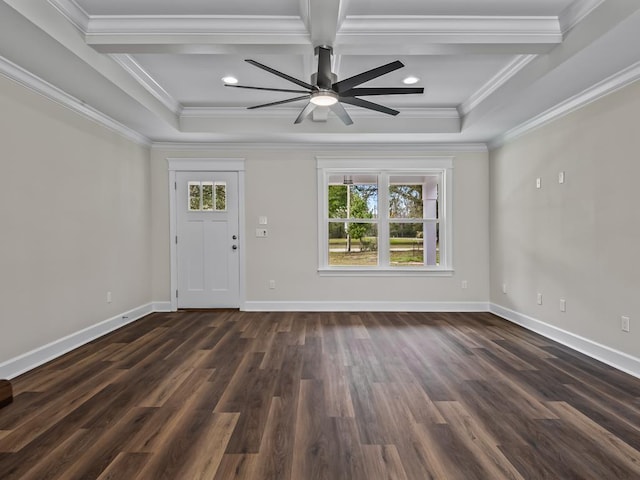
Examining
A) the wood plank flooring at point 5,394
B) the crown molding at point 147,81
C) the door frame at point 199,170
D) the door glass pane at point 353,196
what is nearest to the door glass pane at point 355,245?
→ the door glass pane at point 353,196

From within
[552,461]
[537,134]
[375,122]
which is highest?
[375,122]

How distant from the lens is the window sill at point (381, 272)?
5.12 metres

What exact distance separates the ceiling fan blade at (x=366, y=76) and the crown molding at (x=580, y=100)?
1.99 metres

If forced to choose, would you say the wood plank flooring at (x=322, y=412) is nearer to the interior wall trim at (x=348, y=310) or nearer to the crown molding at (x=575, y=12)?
the interior wall trim at (x=348, y=310)

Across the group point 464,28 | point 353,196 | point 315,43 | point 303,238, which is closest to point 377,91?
point 315,43

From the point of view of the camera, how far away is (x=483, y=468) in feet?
5.48

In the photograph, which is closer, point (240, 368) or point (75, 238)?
point (240, 368)

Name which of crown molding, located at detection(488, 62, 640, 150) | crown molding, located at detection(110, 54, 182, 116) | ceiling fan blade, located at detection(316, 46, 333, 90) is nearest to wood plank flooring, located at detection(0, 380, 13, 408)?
crown molding, located at detection(110, 54, 182, 116)

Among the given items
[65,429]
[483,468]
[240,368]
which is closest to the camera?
[483,468]

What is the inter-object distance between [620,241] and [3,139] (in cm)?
527

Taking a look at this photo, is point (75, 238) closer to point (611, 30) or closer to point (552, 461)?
point (552, 461)

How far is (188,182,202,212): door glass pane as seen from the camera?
515cm

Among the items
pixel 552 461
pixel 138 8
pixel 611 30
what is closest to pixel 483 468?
pixel 552 461

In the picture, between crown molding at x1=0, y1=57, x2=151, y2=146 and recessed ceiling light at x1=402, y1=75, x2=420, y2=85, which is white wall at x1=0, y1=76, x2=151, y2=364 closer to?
crown molding at x1=0, y1=57, x2=151, y2=146
